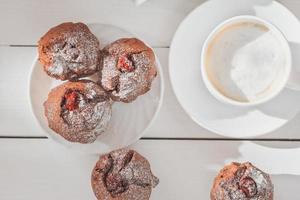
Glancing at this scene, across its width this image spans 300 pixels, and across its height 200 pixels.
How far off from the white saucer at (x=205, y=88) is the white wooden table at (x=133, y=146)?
0.09 meters

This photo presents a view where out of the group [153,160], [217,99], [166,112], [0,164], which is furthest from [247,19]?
[0,164]

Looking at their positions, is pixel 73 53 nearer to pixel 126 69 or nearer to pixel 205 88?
pixel 126 69

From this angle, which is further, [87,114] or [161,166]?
[161,166]

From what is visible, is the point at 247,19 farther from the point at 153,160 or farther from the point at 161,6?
the point at 153,160

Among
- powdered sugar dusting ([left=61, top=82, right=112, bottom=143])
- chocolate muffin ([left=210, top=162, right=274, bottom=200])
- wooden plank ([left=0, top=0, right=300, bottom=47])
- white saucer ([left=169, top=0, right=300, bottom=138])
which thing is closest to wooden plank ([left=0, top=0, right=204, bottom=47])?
wooden plank ([left=0, top=0, right=300, bottom=47])

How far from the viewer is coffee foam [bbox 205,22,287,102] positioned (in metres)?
1.59

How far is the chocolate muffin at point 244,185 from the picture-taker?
5.22 feet

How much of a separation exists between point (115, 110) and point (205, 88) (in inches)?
8.7

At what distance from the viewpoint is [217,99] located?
5.30 feet

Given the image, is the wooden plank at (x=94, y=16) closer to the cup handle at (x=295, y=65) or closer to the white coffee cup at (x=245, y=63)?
the white coffee cup at (x=245, y=63)

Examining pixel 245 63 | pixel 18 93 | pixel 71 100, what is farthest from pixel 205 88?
pixel 18 93

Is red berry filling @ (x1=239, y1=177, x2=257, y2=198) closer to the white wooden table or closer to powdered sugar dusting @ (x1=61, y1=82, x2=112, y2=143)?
the white wooden table

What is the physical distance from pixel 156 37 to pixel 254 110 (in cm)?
30

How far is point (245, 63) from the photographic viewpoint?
62.8 inches
